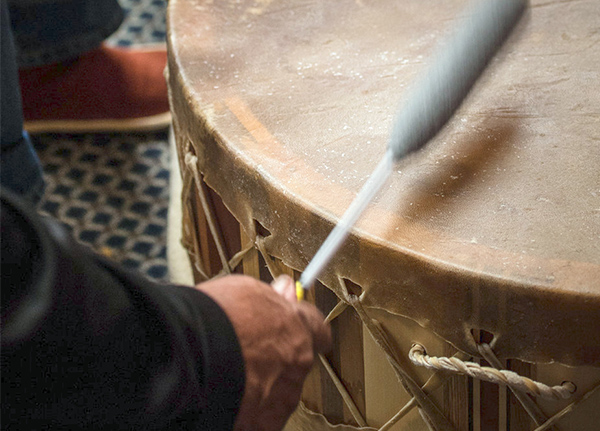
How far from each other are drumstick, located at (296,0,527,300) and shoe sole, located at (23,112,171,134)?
1160mm

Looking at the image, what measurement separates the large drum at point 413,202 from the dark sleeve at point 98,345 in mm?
156

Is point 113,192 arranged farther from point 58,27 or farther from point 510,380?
point 510,380

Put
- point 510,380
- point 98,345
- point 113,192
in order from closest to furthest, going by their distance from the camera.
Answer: point 98,345 < point 510,380 < point 113,192

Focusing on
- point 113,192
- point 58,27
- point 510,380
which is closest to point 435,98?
point 510,380

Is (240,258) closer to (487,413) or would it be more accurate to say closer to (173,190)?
(487,413)

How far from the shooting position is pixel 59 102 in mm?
1748

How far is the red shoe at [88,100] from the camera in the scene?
1.74 m

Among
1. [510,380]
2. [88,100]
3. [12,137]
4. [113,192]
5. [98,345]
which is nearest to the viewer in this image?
[98,345]

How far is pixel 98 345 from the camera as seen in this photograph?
49cm

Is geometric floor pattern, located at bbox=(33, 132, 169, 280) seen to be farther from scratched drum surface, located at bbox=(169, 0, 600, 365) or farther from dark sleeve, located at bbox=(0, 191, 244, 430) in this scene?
dark sleeve, located at bbox=(0, 191, 244, 430)

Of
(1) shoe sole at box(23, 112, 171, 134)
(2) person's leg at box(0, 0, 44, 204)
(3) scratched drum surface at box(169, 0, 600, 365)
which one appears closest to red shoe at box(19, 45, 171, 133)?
(1) shoe sole at box(23, 112, 171, 134)

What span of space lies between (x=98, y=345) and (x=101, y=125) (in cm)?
134

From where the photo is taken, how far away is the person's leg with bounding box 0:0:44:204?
3.22 ft


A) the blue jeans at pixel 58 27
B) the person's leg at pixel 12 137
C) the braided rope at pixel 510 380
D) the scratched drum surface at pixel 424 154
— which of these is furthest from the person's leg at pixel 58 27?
the braided rope at pixel 510 380
